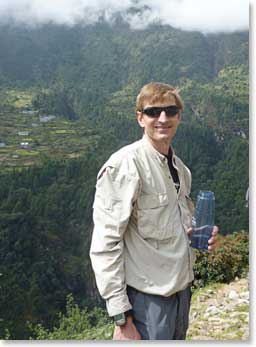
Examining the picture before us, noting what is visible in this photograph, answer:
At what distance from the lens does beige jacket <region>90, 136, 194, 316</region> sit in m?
1.21

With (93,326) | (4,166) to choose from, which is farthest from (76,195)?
(93,326)

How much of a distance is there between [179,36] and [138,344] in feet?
4.91

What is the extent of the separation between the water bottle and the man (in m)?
0.14

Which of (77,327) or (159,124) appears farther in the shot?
(77,327)

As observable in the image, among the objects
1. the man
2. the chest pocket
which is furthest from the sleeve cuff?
the chest pocket

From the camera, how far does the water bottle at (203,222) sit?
147 centimetres

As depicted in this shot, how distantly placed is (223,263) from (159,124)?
141 cm

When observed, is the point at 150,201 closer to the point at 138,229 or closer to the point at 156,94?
the point at 138,229

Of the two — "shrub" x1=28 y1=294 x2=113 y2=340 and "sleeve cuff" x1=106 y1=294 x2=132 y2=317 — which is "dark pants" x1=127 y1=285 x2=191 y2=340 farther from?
"shrub" x1=28 y1=294 x2=113 y2=340

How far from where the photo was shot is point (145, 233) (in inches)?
49.6

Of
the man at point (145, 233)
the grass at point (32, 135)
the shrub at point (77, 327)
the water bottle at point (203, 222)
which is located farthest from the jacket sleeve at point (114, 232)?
the grass at point (32, 135)

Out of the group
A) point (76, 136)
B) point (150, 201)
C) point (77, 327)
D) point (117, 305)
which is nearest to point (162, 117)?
point (150, 201)

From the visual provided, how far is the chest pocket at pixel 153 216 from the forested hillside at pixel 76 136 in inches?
40.5

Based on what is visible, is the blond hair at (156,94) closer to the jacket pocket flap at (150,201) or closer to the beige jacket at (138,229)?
the beige jacket at (138,229)
